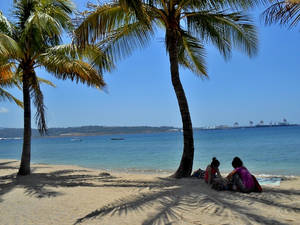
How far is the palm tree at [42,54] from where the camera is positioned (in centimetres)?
832

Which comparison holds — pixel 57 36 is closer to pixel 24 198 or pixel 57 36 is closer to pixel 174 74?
pixel 174 74

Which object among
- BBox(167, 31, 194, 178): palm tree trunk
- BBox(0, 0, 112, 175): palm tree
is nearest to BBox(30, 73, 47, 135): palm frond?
BBox(0, 0, 112, 175): palm tree

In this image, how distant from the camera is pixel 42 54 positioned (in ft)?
27.8

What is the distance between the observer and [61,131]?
518 ft

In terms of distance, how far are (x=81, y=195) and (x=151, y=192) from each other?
58.1 inches

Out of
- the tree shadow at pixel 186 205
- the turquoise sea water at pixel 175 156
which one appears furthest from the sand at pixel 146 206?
the turquoise sea water at pixel 175 156

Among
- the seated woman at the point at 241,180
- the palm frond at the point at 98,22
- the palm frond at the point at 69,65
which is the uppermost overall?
the palm frond at the point at 98,22

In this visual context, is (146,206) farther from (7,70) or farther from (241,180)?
(7,70)

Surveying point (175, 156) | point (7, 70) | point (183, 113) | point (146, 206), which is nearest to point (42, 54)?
point (7, 70)

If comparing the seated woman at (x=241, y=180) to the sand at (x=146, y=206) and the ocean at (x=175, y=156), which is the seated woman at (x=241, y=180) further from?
the ocean at (x=175, y=156)

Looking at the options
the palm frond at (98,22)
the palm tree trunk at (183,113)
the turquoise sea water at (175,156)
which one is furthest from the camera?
the turquoise sea water at (175,156)

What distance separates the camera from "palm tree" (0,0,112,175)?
8.32 m

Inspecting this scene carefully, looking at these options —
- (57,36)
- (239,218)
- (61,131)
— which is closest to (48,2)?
(57,36)

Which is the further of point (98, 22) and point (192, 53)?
point (192, 53)
